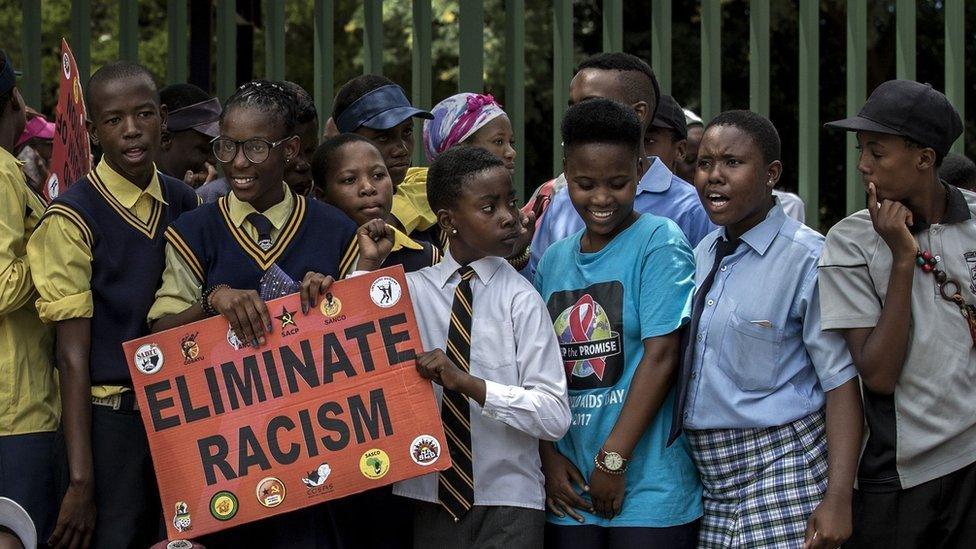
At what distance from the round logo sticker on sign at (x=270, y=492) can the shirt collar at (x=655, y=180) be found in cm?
161

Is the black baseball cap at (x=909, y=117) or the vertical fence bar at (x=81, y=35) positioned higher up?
the vertical fence bar at (x=81, y=35)

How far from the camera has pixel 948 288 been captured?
3.86m

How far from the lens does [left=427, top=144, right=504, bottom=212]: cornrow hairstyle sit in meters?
4.07

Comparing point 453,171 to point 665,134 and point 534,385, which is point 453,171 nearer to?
point 534,385

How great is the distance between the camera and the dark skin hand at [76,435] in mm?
4000

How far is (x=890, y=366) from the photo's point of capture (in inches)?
150

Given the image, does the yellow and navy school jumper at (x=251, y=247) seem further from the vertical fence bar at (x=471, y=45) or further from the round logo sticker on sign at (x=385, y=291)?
the vertical fence bar at (x=471, y=45)

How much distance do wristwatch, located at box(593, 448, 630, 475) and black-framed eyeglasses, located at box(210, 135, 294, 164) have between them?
139cm

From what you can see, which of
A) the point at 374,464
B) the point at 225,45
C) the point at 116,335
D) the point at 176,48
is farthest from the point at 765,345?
the point at 176,48

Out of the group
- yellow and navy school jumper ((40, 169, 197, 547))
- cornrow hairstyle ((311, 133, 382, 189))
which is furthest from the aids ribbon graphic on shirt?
yellow and navy school jumper ((40, 169, 197, 547))

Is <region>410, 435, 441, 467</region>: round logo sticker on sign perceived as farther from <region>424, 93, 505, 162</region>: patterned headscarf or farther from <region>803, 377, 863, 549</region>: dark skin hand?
<region>424, 93, 505, 162</region>: patterned headscarf

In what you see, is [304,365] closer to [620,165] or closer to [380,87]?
[620,165]

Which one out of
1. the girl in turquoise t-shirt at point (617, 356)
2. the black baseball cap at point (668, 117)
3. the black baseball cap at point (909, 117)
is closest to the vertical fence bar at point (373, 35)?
the black baseball cap at point (668, 117)

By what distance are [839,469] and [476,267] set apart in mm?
1213
